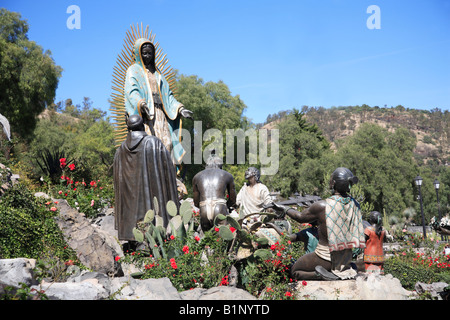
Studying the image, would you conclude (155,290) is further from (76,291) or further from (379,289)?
(379,289)

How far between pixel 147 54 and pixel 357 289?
849 centimetres

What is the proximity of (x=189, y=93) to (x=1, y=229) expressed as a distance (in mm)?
29720

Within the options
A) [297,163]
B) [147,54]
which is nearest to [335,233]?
[147,54]

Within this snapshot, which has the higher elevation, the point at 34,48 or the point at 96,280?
the point at 34,48

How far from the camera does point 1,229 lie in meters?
5.76

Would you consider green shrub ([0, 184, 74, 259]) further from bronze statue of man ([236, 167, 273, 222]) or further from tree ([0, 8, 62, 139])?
tree ([0, 8, 62, 139])

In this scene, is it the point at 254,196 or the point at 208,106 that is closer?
the point at 254,196

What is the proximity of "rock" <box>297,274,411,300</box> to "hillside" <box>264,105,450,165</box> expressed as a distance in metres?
92.9

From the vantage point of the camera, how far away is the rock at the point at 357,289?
481cm

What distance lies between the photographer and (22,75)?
2462cm

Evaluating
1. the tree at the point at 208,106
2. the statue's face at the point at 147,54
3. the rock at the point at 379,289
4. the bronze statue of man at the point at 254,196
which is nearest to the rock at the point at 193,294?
the rock at the point at 379,289
